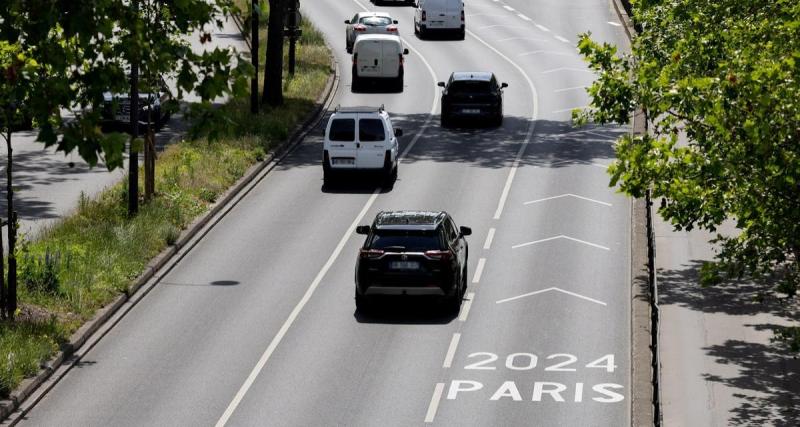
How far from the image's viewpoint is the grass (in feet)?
82.6

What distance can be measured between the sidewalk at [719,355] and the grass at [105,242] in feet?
28.0

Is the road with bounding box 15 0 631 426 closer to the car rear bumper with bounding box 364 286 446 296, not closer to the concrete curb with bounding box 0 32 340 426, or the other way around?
the concrete curb with bounding box 0 32 340 426

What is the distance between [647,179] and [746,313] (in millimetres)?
9435

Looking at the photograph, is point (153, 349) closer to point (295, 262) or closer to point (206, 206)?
point (295, 262)

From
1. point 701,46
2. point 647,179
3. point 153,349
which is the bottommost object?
point 153,349

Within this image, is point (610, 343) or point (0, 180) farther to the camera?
point (0, 180)

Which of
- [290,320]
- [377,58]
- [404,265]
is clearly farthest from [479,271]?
[377,58]

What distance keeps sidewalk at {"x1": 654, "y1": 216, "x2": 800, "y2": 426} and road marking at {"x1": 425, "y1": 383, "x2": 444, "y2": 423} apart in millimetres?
3436

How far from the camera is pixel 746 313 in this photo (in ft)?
96.0

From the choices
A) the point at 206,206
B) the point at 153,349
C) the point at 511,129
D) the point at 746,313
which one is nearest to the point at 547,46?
the point at 511,129

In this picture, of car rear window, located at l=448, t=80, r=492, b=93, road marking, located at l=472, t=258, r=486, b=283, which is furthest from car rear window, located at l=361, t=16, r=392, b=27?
road marking, located at l=472, t=258, r=486, b=283

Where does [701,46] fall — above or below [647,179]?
above

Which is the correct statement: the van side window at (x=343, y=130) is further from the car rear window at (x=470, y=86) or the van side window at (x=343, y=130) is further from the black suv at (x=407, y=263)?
the black suv at (x=407, y=263)

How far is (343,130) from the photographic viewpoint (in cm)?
4000
